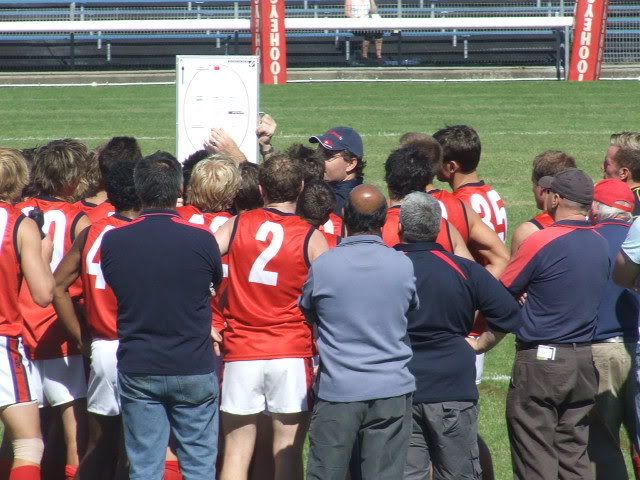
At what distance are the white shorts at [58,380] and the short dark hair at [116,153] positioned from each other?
1.00m

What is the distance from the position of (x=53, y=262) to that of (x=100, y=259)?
0.90m

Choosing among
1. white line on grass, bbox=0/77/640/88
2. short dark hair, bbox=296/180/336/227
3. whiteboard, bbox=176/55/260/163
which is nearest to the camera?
short dark hair, bbox=296/180/336/227

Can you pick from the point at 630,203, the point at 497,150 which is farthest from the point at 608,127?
the point at 630,203

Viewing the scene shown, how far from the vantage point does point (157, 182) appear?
5.09 meters

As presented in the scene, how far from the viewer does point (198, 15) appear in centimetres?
2841

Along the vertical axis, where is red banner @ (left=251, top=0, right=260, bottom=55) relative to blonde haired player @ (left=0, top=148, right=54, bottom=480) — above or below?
above

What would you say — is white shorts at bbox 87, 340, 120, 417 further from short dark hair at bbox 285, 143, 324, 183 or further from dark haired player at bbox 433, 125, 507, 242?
dark haired player at bbox 433, 125, 507, 242

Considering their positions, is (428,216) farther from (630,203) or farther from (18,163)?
(18,163)

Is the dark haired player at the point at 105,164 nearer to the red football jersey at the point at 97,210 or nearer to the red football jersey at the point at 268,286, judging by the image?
the red football jersey at the point at 97,210

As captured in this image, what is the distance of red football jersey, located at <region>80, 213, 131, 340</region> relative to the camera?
5309 millimetres

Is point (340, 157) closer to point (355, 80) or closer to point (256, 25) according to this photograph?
point (256, 25)

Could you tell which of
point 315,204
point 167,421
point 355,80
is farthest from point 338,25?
point 167,421

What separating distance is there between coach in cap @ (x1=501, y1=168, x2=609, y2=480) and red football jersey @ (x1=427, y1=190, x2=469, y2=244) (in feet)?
1.50

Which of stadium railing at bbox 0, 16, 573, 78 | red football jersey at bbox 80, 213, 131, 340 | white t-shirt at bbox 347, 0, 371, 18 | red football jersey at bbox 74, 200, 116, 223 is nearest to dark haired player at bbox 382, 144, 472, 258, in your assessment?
Result: red football jersey at bbox 80, 213, 131, 340
